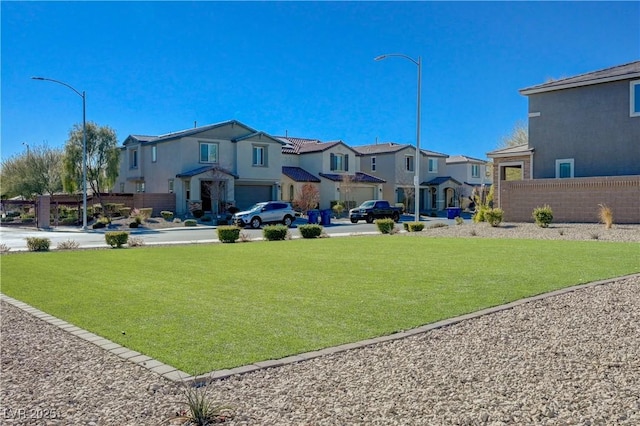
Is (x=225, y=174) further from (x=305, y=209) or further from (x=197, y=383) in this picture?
(x=197, y=383)

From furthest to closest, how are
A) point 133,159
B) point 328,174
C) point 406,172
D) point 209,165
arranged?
point 406,172, point 328,174, point 133,159, point 209,165

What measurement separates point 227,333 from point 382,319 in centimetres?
214

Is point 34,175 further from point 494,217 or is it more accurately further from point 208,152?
point 494,217

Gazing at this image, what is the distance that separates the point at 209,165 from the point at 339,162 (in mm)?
15430

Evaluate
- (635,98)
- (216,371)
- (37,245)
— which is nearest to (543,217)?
(635,98)

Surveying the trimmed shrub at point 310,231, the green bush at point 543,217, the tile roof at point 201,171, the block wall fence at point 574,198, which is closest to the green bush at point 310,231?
the trimmed shrub at point 310,231

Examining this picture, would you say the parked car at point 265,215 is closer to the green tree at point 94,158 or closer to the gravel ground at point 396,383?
the green tree at point 94,158

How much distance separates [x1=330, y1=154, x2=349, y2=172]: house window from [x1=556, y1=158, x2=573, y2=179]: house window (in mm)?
27589

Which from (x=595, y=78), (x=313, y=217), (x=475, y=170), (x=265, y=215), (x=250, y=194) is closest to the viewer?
(x=595, y=78)

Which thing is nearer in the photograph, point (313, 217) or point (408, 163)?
point (313, 217)

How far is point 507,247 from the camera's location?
57.6 ft

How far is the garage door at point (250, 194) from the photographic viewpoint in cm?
4775

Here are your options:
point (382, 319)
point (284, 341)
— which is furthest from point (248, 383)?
point (382, 319)

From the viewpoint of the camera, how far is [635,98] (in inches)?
1078
